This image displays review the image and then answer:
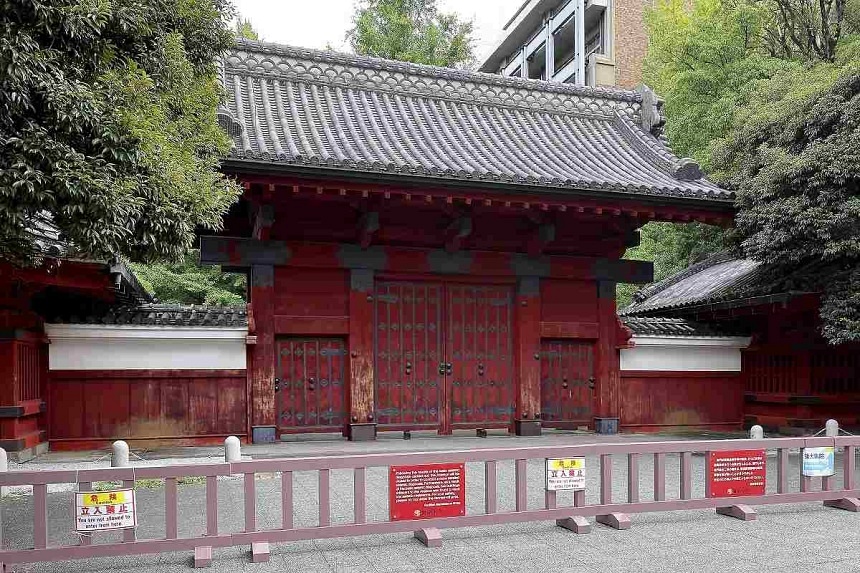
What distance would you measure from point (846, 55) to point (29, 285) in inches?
801

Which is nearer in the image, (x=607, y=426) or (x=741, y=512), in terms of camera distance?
(x=741, y=512)

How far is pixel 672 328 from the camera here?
44.1 feet

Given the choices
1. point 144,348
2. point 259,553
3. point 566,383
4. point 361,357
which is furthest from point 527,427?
point 259,553

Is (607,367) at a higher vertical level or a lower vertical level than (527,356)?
lower

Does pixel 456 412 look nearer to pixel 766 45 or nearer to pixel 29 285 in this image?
pixel 29 285

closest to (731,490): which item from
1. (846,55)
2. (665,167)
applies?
(665,167)

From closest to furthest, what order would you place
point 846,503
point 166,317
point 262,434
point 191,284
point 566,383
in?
1. point 846,503
2. point 166,317
3. point 262,434
4. point 566,383
5. point 191,284

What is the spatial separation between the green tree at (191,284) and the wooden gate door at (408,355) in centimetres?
1125

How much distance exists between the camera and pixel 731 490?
665 cm

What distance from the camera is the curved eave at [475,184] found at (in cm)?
937

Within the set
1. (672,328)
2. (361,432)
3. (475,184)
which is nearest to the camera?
(475,184)

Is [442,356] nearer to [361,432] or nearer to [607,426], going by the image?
[361,432]

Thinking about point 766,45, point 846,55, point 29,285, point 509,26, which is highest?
point 509,26

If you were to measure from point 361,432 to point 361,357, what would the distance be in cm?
118
